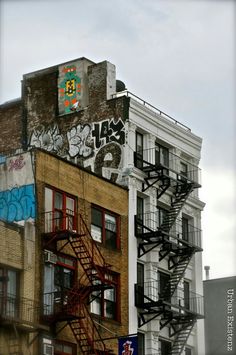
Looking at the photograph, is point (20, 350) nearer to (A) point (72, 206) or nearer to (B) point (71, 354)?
(B) point (71, 354)

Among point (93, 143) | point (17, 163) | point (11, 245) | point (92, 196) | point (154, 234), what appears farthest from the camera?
point (93, 143)

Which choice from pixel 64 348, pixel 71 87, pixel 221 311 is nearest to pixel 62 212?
pixel 64 348

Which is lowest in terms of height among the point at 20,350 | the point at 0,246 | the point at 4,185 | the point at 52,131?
the point at 20,350

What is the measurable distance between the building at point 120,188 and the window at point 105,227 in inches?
4.2

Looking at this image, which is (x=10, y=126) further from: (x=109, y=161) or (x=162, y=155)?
(x=162, y=155)

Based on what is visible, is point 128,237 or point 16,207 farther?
point 128,237

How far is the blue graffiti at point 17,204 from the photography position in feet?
192

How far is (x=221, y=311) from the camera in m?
76.5

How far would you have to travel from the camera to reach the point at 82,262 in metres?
60.1

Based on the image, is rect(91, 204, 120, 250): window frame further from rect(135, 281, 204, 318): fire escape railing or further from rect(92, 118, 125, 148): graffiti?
rect(92, 118, 125, 148): graffiti

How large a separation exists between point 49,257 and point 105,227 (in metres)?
6.11

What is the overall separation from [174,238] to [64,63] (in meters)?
12.9

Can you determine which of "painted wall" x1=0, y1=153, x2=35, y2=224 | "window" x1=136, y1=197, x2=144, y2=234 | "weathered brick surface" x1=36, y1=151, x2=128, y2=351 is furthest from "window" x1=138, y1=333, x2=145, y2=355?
"painted wall" x1=0, y1=153, x2=35, y2=224

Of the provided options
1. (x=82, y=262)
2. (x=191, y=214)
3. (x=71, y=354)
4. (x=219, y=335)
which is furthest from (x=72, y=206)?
(x=219, y=335)
